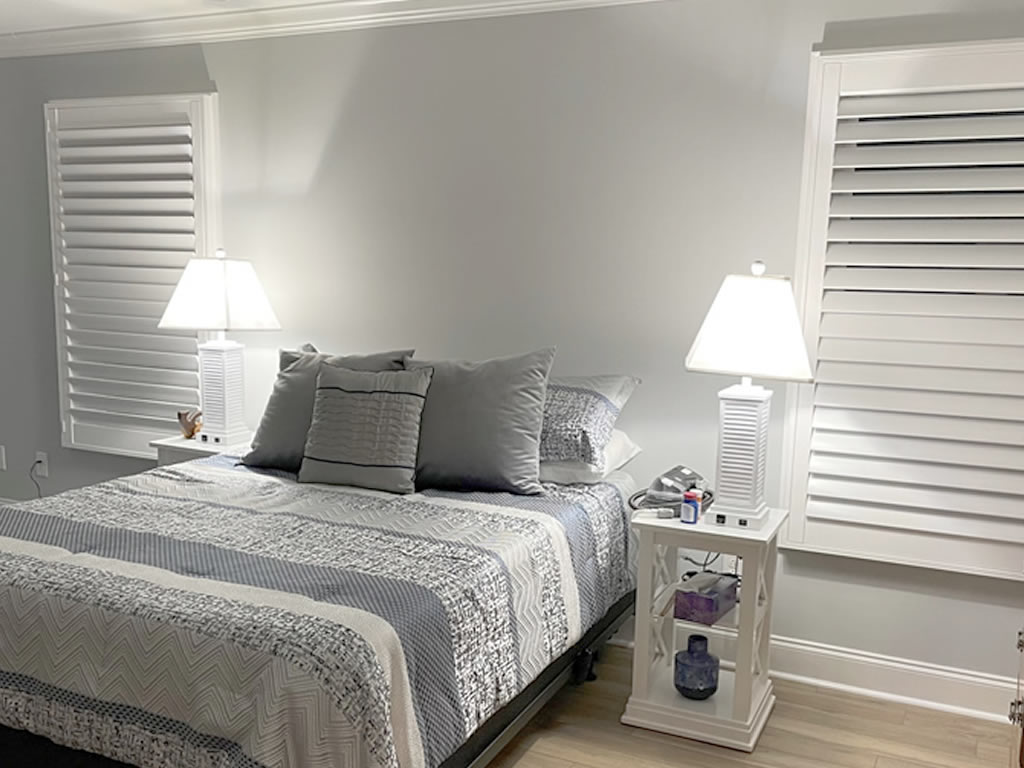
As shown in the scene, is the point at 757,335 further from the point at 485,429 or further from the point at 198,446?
the point at 198,446

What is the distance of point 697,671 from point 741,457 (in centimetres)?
71

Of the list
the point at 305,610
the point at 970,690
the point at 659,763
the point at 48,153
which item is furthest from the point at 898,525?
the point at 48,153

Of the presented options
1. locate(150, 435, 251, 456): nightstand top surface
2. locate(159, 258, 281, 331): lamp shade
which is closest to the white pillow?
locate(150, 435, 251, 456): nightstand top surface

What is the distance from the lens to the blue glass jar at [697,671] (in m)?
2.93

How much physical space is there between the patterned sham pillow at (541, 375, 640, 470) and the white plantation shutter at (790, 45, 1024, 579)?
0.63 m

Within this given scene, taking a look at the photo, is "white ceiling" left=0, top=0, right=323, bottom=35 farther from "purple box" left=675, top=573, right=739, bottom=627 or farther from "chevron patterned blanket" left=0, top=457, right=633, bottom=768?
"purple box" left=675, top=573, right=739, bottom=627

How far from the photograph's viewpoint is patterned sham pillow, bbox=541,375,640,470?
3119mm

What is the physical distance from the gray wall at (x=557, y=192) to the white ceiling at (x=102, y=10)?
185 millimetres

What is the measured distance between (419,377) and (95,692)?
1454 mm

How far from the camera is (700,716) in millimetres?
2850

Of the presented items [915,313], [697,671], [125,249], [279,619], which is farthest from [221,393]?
[915,313]

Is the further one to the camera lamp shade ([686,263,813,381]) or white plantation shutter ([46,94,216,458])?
white plantation shutter ([46,94,216,458])

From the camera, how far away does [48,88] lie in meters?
4.46

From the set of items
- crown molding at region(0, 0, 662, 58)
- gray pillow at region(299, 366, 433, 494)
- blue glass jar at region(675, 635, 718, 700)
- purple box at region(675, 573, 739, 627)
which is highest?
crown molding at region(0, 0, 662, 58)
